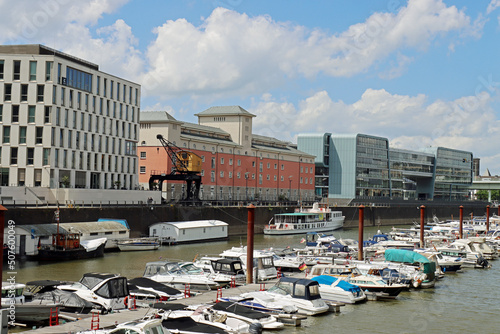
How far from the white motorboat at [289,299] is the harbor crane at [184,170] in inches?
2228

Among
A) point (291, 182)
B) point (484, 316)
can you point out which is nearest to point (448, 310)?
point (484, 316)

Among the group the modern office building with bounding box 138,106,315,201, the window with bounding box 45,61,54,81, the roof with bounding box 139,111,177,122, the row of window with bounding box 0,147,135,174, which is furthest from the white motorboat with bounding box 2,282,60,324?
the roof with bounding box 139,111,177,122

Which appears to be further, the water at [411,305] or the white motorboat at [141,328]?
the water at [411,305]

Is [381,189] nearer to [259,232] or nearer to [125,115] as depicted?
[259,232]

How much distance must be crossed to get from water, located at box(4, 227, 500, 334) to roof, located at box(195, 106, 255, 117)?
64.0 metres

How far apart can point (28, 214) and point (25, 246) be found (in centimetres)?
490

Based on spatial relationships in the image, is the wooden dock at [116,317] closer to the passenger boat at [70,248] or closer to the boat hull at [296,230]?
the passenger boat at [70,248]

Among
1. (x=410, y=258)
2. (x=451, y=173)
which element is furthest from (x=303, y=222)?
(x=451, y=173)

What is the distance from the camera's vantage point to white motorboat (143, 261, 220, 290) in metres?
34.4

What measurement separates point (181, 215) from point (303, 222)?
66.6 feet

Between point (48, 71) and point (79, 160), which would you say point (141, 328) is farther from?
point (79, 160)

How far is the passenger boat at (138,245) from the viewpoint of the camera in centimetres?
5853

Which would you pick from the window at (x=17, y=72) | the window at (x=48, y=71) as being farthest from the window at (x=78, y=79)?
the window at (x=17, y=72)

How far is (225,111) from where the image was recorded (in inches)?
4641
